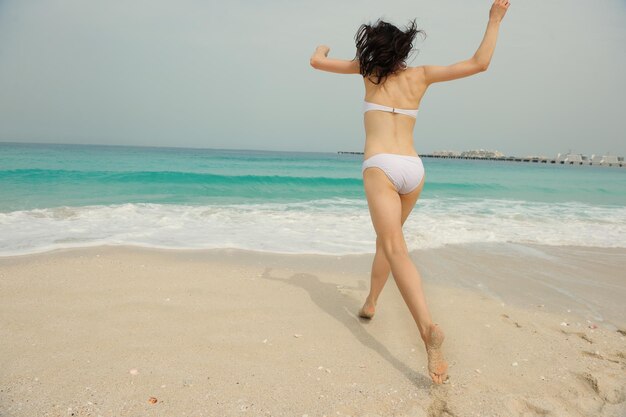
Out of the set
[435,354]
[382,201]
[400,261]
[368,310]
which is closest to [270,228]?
[368,310]

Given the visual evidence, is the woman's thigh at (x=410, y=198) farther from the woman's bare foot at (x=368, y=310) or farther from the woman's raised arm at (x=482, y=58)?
the woman's bare foot at (x=368, y=310)

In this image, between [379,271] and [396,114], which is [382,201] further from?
[379,271]

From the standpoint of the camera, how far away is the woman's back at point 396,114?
107 inches

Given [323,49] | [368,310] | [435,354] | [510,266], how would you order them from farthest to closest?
[510,266] → [368,310] → [323,49] → [435,354]

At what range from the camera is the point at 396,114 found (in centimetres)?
275

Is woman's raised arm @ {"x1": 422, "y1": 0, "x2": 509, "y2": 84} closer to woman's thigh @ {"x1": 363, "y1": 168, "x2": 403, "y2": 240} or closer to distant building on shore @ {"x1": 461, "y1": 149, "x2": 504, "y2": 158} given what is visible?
woman's thigh @ {"x1": 363, "y1": 168, "x2": 403, "y2": 240}

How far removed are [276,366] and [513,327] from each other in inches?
76.9

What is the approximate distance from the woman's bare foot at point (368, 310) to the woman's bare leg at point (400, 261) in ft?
2.76

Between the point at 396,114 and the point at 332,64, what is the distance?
560mm

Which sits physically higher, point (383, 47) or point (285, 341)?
point (383, 47)

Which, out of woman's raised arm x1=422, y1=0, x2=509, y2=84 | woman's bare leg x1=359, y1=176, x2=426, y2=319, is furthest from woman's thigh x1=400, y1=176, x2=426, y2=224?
woman's raised arm x1=422, y1=0, x2=509, y2=84

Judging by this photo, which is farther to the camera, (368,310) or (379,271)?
(368,310)

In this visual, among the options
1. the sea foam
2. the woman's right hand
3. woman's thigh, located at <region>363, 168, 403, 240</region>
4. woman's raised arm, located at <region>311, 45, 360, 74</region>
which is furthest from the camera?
the sea foam

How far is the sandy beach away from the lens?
2258mm
